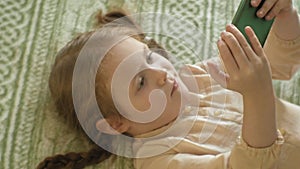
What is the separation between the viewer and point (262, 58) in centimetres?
77

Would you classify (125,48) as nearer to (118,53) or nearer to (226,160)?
(118,53)

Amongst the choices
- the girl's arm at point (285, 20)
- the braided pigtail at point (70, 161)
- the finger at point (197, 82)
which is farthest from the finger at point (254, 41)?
the braided pigtail at point (70, 161)

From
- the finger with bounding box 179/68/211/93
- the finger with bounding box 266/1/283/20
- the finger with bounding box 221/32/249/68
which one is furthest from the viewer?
the finger with bounding box 179/68/211/93

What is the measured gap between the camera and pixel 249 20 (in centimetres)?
83

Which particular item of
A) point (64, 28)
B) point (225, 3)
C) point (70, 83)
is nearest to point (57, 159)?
point (70, 83)

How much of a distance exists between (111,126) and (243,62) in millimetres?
269

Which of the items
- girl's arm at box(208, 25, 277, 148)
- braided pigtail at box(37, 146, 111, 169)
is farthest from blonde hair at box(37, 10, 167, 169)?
girl's arm at box(208, 25, 277, 148)

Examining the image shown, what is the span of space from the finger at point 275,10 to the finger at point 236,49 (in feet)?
0.41

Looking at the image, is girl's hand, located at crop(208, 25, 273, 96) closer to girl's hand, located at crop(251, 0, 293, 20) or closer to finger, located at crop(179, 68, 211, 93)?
girl's hand, located at crop(251, 0, 293, 20)

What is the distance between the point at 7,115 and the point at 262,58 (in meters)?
0.45

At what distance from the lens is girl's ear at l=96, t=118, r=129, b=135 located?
937mm

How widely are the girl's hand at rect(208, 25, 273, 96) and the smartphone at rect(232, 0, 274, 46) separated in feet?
0.14

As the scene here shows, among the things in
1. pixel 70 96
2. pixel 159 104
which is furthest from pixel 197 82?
pixel 70 96

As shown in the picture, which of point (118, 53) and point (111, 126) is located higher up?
point (118, 53)
